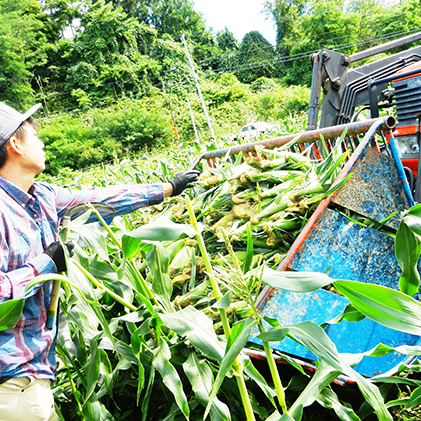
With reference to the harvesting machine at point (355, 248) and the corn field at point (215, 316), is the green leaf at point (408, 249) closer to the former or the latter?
the corn field at point (215, 316)

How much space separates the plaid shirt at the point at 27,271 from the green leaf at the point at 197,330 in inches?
23.5

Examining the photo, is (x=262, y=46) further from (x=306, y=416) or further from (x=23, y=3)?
(x=306, y=416)

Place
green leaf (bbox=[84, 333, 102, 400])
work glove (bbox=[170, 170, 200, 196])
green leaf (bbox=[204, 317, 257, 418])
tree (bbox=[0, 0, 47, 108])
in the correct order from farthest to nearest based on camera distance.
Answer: tree (bbox=[0, 0, 47, 108]) → work glove (bbox=[170, 170, 200, 196]) → green leaf (bbox=[84, 333, 102, 400]) → green leaf (bbox=[204, 317, 257, 418])

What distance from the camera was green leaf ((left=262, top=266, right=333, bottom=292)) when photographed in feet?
3.42

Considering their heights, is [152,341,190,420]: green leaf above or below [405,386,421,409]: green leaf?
above

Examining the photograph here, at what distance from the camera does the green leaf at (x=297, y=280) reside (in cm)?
104

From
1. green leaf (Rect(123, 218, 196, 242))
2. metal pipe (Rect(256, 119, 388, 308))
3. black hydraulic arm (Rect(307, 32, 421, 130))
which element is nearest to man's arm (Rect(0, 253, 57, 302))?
green leaf (Rect(123, 218, 196, 242))

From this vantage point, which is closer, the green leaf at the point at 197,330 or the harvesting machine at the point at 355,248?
the green leaf at the point at 197,330

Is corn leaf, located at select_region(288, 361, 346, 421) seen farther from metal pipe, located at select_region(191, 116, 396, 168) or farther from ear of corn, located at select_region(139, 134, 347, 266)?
metal pipe, located at select_region(191, 116, 396, 168)

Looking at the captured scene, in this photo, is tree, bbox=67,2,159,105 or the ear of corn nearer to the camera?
the ear of corn

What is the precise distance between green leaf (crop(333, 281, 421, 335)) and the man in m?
1.07

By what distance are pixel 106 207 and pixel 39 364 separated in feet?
2.51

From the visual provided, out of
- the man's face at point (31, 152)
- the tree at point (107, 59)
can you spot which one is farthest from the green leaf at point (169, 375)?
the tree at point (107, 59)

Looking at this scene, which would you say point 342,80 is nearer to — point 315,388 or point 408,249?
point 408,249
